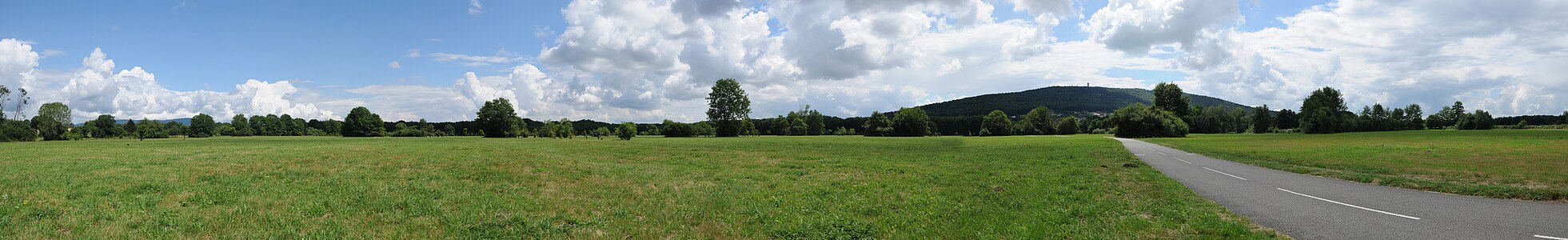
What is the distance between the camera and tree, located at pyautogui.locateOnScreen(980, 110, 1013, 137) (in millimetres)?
112062

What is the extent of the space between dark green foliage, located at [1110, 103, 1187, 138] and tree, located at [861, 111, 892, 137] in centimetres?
3442

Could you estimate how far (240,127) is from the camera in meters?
103

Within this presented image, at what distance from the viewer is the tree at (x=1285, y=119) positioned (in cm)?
12231

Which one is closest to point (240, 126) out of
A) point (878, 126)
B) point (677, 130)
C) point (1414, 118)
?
point (677, 130)

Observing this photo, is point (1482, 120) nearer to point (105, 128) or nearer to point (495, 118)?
point (495, 118)

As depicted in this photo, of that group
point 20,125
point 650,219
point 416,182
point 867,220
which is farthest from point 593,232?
point 20,125

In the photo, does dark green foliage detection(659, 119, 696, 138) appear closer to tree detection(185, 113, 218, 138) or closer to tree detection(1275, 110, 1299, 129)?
tree detection(185, 113, 218, 138)

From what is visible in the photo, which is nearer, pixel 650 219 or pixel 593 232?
pixel 593 232

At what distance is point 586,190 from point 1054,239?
1029 cm

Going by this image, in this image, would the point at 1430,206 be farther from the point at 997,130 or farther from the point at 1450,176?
the point at 997,130

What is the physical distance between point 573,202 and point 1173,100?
450 ft

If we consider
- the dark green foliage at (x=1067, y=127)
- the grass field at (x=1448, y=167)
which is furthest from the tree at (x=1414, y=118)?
the grass field at (x=1448, y=167)

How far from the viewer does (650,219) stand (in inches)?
420

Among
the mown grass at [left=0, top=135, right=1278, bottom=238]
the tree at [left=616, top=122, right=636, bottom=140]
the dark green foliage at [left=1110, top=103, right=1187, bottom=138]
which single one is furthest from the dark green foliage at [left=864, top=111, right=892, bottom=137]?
the mown grass at [left=0, top=135, right=1278, bottom=238]
